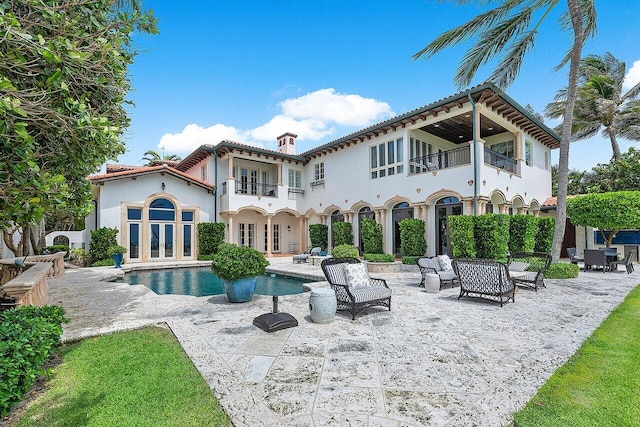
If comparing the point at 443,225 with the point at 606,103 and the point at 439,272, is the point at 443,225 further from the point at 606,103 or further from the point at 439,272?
the point at 606,103

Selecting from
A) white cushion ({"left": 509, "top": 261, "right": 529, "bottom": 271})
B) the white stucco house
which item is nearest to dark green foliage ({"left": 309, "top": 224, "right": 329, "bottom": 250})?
the white stucco house

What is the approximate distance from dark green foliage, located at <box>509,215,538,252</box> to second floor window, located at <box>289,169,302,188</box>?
1449 cm

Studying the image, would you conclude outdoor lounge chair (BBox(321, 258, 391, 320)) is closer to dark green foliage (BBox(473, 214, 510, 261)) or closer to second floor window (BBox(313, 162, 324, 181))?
dark green foliage (BBox(473, 214, 510, 261))

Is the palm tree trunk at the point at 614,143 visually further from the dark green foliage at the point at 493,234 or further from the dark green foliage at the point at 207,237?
the dark green foliage at the point at 207,237

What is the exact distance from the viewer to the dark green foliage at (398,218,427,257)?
50.0 feet

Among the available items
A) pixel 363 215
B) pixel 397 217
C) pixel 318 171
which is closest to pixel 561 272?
pixel 397 217

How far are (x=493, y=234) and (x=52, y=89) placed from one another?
1338 centimetres

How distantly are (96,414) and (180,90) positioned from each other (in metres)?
12.1

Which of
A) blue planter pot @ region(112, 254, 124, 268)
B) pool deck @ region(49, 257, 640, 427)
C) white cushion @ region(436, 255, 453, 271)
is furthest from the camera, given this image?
blue planter pot @ region(112, 254, 124, 268)

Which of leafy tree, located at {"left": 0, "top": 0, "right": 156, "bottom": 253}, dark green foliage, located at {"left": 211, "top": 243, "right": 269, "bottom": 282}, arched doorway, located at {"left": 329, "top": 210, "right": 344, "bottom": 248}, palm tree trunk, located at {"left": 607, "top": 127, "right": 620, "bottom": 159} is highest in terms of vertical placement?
palm tree trunk, located at {"left": 607, "top": 127, "right": 620, "bottom": 159}

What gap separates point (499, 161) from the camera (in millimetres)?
16312

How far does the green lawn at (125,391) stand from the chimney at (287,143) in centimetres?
2047

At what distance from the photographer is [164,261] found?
1923cm

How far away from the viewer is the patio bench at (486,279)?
7520mm
